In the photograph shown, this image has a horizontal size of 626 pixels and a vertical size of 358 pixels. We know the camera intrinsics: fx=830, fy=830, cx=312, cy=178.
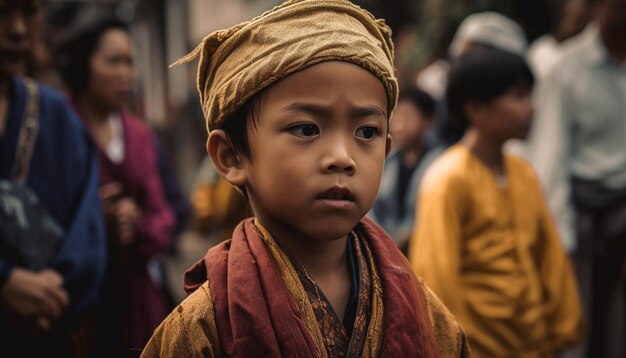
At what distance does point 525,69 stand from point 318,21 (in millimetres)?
2216

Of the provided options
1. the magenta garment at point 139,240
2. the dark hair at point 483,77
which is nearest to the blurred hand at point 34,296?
the magenta garment at point 139,240

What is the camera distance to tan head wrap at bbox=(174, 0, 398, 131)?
190cm

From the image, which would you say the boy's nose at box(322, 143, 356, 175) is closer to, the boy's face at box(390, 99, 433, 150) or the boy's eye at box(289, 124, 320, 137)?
the boy's eye at box(289, 124, 320, 137)

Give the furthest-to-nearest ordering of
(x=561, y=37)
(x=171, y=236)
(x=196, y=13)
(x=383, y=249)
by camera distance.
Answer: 1. (x=196, y=13)
2. (x=561, y=37)
3. (x=171, y=236)
4. (x=383, y=249)

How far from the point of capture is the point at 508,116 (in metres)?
3.82

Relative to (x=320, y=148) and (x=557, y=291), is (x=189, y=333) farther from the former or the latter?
(x=557, y=291)

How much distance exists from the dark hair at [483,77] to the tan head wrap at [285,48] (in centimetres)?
188

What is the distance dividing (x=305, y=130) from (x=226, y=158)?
284 millimetres

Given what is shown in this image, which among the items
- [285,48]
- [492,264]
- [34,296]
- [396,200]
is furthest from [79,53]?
[285,48]

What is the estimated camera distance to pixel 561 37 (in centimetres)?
675

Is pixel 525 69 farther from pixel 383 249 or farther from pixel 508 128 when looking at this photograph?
pixel 383 249

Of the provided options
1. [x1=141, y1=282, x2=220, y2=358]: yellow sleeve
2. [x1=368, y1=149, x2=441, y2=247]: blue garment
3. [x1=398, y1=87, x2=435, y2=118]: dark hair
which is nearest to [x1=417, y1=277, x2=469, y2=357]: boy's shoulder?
[x1=141, y1=282, x2=220, y2=358]: yellow sleeve

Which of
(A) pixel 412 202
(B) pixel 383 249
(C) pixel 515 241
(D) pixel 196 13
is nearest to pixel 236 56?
(B) pixel 383 249

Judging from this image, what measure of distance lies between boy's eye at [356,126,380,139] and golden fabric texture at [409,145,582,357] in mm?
1631
